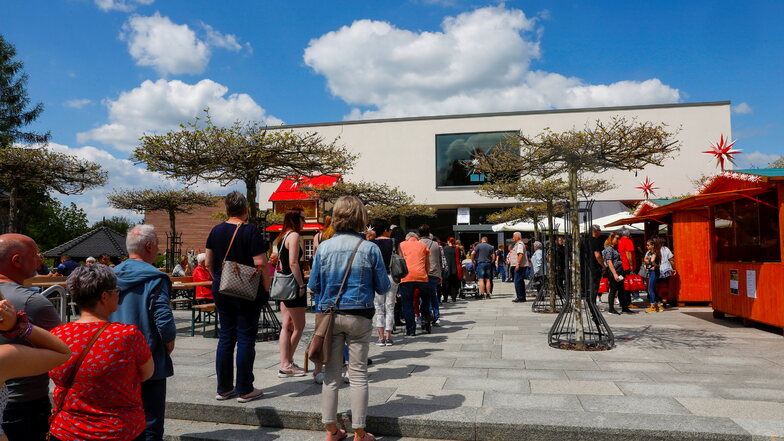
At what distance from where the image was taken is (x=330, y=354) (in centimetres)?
383

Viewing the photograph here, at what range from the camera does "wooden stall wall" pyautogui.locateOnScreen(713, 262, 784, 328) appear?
819 centimetres

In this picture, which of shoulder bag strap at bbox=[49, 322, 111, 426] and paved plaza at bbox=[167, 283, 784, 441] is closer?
shoulder bag strap at bbox=[49, 322, 111, 426]

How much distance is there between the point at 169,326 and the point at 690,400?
4.17 metres

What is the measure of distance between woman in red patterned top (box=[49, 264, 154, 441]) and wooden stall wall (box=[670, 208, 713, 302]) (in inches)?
Result: 511

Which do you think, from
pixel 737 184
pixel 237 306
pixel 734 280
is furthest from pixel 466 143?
pixel 237 306

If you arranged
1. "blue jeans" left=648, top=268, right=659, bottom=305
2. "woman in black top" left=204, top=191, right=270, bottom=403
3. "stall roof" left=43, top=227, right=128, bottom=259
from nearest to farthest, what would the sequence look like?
"woman in black top" left=204, top=191, right=270, bottom=403, "blue jeans" left=648, top=268, right=659, bottom=305, "stall roof" left=43, top=227, right=128, bottom=259

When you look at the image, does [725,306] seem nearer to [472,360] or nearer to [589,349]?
[589,349]

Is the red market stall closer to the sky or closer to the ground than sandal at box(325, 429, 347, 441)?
closer to the sky

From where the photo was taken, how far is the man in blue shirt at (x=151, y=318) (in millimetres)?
3170

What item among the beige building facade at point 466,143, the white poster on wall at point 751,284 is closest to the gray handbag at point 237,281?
the white poster on wall at point 751,284

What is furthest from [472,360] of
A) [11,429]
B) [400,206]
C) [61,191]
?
[400,206]

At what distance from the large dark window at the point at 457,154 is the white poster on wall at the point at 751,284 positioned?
26361mm

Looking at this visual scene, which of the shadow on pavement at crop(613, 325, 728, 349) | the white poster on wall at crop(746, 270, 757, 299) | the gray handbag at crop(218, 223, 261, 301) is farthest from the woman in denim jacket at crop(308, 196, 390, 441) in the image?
the white poster on wall at crop(746, 270, 757, 299)

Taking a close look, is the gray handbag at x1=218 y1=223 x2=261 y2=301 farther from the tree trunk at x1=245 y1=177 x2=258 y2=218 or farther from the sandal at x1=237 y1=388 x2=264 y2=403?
the tree trunk at x1=245 y1=177 x2=258 y2=218
